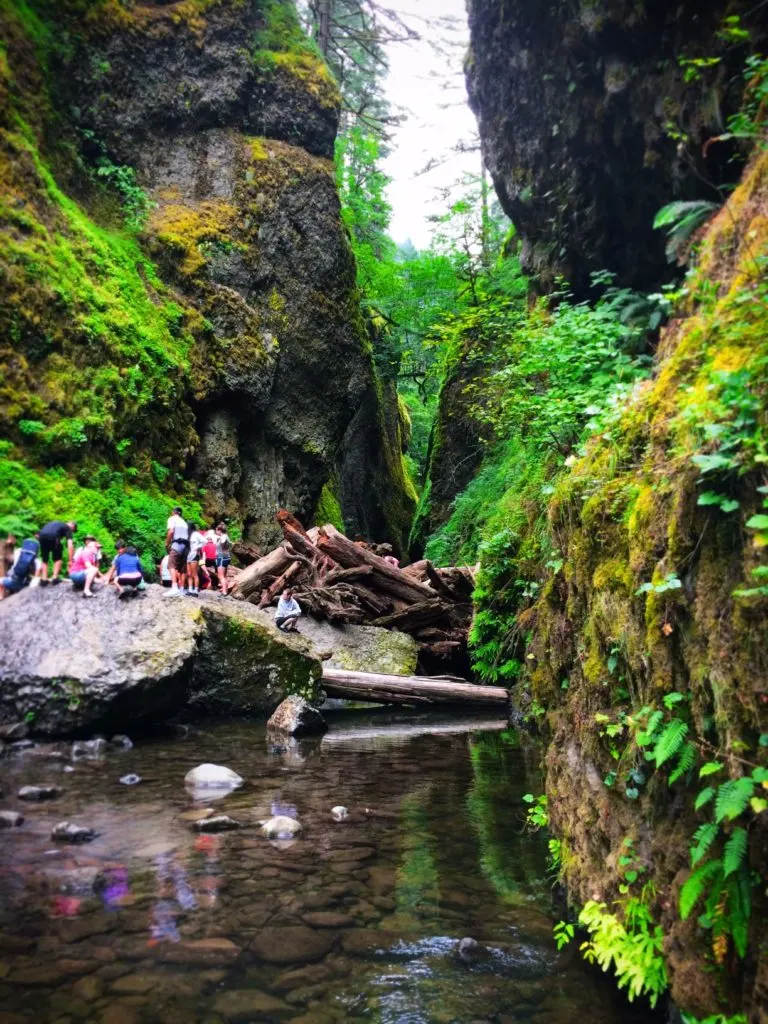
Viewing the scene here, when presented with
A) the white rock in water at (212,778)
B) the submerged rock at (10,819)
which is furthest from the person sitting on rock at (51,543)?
the submerged rock at (10,819)

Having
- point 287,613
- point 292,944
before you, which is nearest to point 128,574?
point 287,613

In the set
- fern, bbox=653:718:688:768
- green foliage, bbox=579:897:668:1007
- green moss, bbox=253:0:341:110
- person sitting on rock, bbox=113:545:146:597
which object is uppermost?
green moss, bbox=253:0:341:110

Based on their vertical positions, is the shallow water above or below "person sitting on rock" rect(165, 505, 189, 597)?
below

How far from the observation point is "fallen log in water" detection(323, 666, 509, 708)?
36.4 feet

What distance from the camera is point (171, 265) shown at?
18.4 metres

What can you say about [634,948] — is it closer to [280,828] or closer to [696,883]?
[696,883]

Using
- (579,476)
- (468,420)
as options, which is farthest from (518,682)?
(468,420)

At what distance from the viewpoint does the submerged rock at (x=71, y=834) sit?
4.79m

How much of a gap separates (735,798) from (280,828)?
390 centimetres

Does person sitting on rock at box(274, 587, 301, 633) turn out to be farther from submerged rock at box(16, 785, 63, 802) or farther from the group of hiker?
submerged rock at box(16, 785, 63, 802)

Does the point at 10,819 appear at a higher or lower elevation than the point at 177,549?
lower

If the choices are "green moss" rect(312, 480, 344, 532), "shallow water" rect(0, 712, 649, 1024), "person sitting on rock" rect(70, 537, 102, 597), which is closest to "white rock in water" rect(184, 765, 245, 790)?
"shallow water" rect(0, 712, 649, 1024)

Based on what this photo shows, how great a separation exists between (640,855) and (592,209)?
40.7 ft

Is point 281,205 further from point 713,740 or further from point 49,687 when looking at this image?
point 713,740
